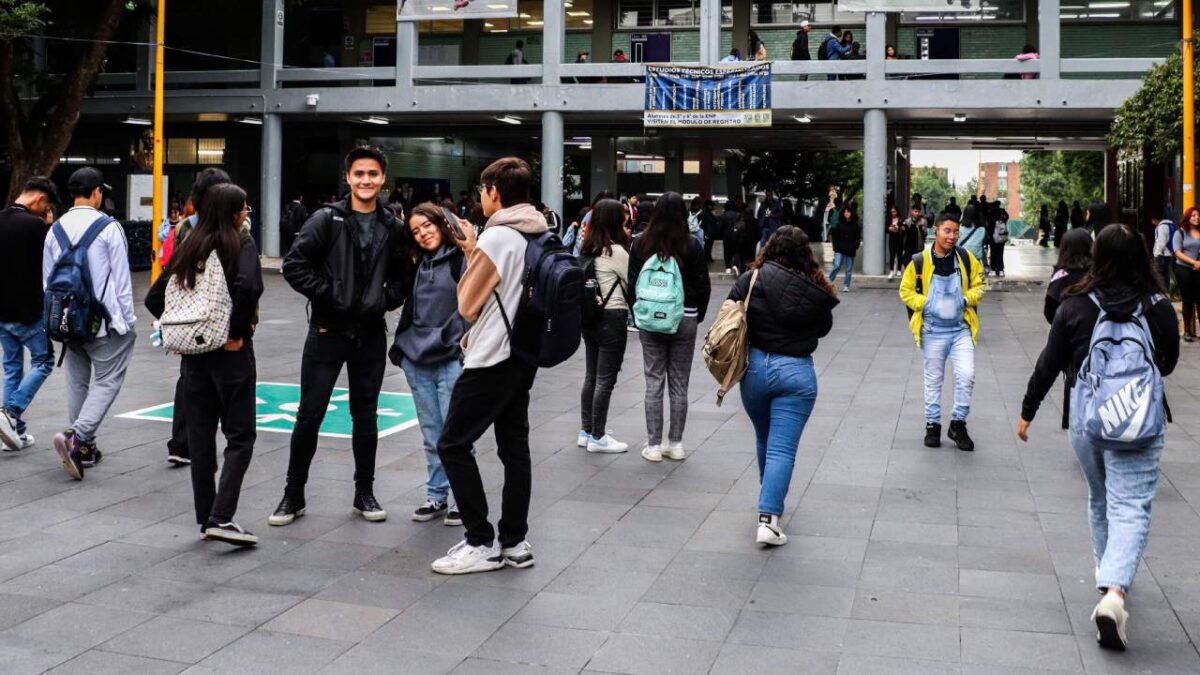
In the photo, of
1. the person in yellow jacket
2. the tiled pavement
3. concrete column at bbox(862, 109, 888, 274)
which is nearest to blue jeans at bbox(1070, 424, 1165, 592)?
the tiled pavement

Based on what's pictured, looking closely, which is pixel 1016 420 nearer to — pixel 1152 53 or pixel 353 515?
pixel 353 515

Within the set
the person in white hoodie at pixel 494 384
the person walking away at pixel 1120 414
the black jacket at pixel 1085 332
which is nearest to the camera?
the person walking away at pixel 1120 414

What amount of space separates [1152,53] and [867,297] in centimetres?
1121

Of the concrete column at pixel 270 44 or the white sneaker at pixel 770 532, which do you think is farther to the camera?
the concrete column at pixel 270 44

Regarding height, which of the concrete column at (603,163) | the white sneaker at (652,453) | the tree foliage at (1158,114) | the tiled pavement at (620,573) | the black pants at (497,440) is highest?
the concrete column at (603,163)

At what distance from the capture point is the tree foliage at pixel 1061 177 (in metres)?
56.0

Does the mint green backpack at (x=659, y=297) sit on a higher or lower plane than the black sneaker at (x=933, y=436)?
higher

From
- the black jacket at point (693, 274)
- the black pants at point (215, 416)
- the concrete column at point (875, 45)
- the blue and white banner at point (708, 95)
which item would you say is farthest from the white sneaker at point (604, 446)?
the concrete column at point (875, 45)

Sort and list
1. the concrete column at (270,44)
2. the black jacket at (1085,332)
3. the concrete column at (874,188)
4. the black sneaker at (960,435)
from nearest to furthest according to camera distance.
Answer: the black jacket at (1085,332), the black sneaker at (960,435), the concrete column at (874,188), the concrete column at (270,44)

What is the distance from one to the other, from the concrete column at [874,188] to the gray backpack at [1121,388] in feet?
76.6

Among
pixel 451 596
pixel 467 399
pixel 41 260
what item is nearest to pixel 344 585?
pixel 451 596

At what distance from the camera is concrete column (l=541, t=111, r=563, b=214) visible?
29.2m

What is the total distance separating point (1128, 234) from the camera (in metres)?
4.96

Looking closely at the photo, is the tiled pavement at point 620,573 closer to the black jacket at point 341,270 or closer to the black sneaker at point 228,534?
the black sneaker at point 228,534
